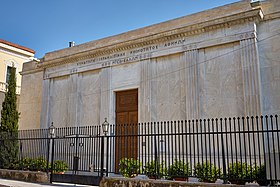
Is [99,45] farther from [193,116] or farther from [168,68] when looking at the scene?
[193,116]

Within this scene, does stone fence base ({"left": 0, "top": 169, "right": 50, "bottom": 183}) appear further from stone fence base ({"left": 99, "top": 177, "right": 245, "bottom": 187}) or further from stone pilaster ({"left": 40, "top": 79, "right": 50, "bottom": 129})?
stone pilaster ({"left": 40, "top": 79, "right": 50, "bottom": 129})

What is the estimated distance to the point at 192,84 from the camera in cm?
1295

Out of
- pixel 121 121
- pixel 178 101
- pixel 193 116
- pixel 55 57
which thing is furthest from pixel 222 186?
pixel 55 57

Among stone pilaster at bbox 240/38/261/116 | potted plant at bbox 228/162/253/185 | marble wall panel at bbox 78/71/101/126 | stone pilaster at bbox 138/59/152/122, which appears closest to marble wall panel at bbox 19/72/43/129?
marble wall panel at bbox 78/71/101/126

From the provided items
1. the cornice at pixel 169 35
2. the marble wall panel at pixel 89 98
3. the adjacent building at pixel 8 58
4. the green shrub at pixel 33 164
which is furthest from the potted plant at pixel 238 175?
the adjacent building at pixel 8 58

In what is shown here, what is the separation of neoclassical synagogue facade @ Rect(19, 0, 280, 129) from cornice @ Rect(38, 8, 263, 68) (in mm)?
38

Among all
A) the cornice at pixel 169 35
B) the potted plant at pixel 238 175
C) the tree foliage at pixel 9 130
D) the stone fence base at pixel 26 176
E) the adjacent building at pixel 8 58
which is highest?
the adjacent building at pixel 8 58

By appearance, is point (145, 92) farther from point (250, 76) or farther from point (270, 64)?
point (270, 64)

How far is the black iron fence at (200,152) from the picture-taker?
7695mm

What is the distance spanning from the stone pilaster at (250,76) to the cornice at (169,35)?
0.96 m

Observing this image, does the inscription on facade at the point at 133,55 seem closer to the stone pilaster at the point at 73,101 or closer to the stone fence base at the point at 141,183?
the stone pilaster at the point at 73,101

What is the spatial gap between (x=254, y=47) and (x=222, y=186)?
6635 millimetres

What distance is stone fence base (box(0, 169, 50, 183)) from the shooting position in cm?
1105

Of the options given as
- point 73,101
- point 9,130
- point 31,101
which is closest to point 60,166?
point 73,101
